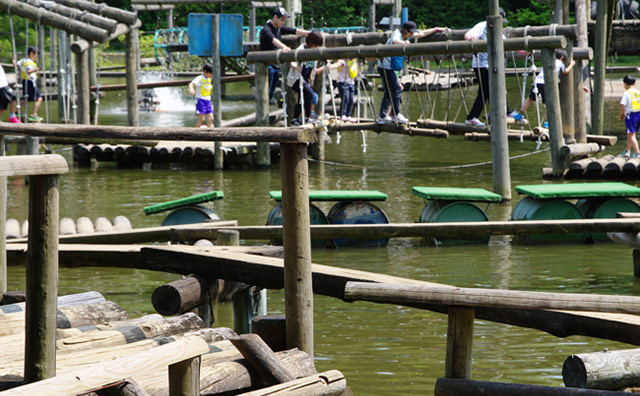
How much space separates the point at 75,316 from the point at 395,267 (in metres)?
4.34

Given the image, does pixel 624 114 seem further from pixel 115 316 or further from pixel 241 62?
pixel 241 62

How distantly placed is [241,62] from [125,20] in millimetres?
17241

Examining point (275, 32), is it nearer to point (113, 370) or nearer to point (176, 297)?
point (176, 297)

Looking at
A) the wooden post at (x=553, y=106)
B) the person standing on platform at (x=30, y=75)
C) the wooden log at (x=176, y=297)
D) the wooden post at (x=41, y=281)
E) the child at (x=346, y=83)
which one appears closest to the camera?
the wooden post at (x=41, y=281)

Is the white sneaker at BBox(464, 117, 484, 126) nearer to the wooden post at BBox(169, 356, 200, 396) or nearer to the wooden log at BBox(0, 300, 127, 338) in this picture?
the wooden log at BBox(0, 300, 127, 338)

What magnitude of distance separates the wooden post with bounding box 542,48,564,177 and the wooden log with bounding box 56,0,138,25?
7319 mm

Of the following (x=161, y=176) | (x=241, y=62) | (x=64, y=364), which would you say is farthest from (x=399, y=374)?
(x=241, y=62)

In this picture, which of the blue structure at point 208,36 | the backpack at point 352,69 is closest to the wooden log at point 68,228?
the blue structure at point 208,36

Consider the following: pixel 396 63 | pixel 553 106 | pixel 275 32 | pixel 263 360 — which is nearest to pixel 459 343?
pixel 263 360

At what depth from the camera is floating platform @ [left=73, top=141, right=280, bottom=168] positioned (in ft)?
57.7

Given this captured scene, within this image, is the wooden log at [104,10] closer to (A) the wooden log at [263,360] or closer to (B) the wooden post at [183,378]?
(A) the wooden log at [263,360]

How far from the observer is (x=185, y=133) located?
559 cm

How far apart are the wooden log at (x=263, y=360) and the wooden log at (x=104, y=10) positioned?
13255 millimetres

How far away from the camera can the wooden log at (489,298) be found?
15.9ft
